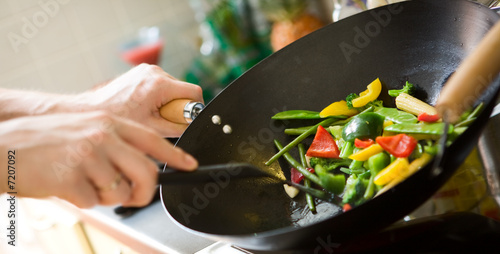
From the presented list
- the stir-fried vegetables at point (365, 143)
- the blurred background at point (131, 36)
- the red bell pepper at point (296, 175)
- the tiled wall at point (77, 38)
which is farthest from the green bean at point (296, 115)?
the tiled wall at point (77, 38)

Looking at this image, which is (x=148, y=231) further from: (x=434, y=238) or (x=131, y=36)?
(x=131, y=36)

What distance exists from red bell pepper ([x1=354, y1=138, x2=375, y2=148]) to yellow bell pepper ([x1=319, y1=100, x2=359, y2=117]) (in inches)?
4.8

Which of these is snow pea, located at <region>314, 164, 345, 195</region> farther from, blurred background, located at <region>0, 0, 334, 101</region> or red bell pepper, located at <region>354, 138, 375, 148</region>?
blurred background, located at <region>0, 0, 334, 101</region>

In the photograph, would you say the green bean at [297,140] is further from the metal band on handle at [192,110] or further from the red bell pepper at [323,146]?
the metal band on handle at [192,110]

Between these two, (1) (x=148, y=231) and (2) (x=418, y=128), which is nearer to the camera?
(2) (x=418, y=128)

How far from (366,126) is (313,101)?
0.66 feet

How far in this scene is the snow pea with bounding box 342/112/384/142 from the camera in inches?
37.2

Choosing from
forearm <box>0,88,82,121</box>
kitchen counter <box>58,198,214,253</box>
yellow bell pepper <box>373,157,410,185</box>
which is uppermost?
yellow bell pepper <box>373,157,410,185</box>

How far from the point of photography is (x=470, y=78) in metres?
0.62

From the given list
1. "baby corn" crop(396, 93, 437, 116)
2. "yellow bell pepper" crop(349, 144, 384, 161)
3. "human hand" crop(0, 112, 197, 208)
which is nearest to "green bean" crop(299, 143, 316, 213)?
"yellow bell pepper" crop(349, 144, 384, 161)

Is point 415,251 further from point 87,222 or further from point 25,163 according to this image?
point 87,222

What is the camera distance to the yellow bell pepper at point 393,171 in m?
0.83

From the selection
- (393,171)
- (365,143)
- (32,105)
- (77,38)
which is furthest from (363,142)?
(77,38)

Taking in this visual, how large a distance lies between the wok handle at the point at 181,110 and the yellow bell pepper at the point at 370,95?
0.32 meters
